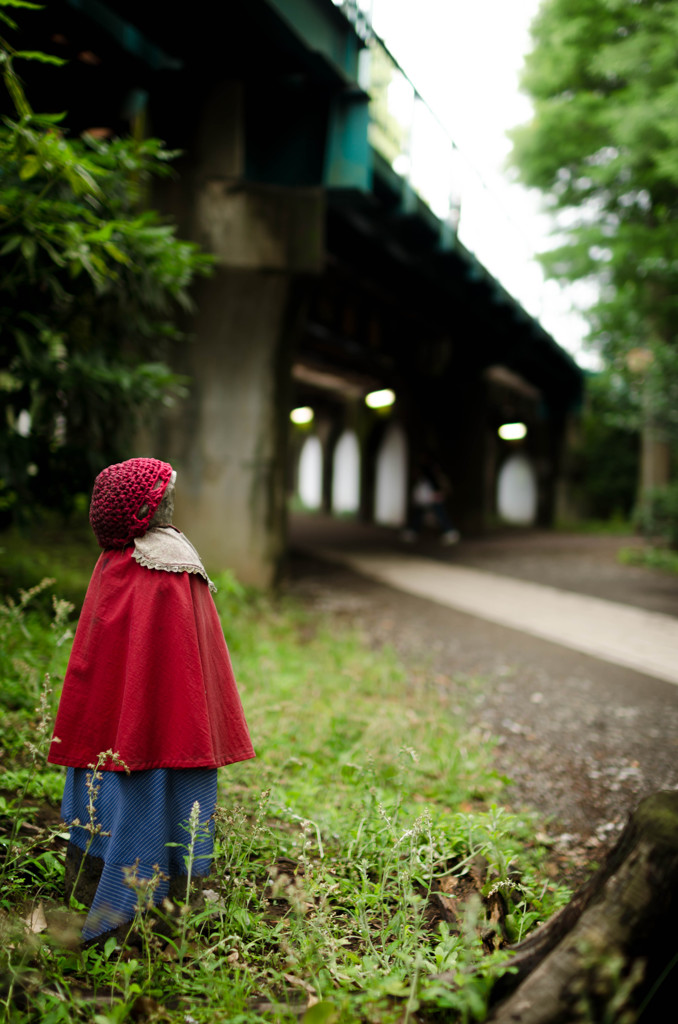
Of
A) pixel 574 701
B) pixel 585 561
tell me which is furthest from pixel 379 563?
pixel 574 701

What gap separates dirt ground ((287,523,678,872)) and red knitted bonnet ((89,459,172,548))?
254 cm

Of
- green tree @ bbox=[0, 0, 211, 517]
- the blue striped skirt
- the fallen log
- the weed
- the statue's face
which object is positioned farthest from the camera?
green tree @ bbox=[0, 0, 211, 517]

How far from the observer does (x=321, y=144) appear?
319 inches

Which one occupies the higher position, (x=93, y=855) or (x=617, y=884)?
(x=617, y=884)

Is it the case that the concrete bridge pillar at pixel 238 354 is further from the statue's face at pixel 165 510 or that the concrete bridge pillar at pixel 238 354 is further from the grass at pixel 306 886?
the statue's face at pixel 165 510

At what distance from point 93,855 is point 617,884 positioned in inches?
64.6

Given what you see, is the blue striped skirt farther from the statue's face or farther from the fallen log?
the fallen log

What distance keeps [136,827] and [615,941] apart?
1441 millimetres

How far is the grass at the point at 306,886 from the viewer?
6.42ft

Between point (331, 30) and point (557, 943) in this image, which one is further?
point (331, 30)

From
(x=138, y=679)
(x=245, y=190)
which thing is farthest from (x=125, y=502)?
(x=245, y=190)

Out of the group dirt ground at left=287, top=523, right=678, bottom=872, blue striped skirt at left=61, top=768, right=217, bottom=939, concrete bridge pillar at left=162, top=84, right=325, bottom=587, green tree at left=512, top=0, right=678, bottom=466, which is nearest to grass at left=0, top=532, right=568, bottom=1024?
blue striped skirt at left=61, top=768, right=217, bottom=939

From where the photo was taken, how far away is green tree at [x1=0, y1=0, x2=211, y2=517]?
3.99 m

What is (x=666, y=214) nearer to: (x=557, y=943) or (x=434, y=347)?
(x=434, y=347)
